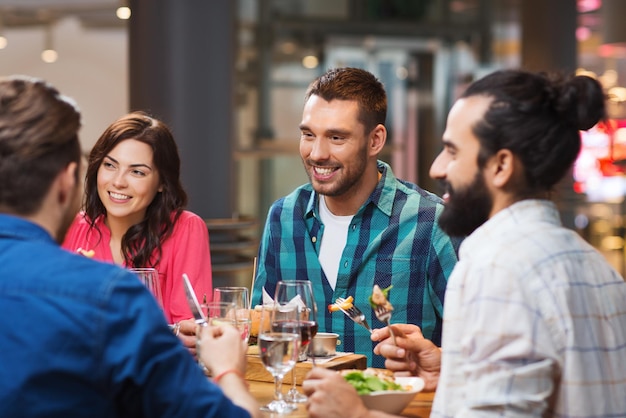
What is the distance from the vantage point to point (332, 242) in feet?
11.5

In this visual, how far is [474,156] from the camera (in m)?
2.19

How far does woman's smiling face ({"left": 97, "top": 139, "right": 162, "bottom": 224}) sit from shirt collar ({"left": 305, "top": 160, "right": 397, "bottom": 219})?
60cm

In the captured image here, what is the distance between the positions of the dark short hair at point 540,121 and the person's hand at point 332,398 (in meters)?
0.59

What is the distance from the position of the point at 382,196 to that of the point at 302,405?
1312 millimetres

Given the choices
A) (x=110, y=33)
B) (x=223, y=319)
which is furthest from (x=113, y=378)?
(x=110, y=33)

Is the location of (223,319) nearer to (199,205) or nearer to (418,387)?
(418,387)

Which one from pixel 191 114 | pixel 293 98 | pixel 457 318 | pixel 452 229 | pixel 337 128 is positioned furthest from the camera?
pixel 293 98

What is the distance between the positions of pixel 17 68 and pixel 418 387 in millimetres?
7085

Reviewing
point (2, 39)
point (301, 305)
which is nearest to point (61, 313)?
point (301, 305)

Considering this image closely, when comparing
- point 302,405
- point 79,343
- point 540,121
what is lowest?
point 302,405

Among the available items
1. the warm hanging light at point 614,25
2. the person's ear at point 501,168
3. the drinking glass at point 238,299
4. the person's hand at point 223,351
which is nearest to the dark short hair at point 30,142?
the person's hand at point 223,351

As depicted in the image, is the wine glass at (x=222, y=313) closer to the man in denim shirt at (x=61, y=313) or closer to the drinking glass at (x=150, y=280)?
the drinking glass at (x=150, y=280)

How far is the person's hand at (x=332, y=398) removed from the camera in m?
2.12

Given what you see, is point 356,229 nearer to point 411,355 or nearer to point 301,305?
point 411,355
